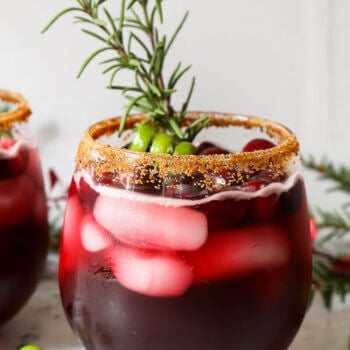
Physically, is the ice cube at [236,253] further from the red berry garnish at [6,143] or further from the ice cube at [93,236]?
the red berry garnish at [6,143]

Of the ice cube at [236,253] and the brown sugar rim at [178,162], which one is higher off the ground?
the brown sugar rim at [178,162]

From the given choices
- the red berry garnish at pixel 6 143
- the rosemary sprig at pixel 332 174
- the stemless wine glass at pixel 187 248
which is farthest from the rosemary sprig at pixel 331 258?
the red berry garnish at pixel 6 143

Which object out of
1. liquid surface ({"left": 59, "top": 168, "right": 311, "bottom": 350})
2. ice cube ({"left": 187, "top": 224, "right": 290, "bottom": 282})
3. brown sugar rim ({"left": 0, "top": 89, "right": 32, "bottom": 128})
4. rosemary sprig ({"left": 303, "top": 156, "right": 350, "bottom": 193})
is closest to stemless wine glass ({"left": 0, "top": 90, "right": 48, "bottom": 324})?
brown sugar rim ({"left": 0, "top": 89, "right": 32, "bottom": 128})

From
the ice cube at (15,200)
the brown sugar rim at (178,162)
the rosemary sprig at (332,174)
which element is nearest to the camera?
the brown sugar rim at (178,162)

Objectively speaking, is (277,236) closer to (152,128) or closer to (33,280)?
(152,128)

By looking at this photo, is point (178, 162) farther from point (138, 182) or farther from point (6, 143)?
point (6, 143)

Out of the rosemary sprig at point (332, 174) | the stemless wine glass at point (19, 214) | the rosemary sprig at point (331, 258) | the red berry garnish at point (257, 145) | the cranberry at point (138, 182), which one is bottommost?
the rosemary sprig at point (331, 258)

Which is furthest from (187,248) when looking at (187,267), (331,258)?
(331,258)
